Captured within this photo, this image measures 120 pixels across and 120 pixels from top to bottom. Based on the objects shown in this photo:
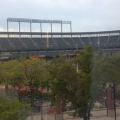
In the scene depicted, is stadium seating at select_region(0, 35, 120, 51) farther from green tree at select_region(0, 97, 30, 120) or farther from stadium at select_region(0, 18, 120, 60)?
green tree at select_region(0, 97, 30, 120)

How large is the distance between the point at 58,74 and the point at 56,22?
5764 cm

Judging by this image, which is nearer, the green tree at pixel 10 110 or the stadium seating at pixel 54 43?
the green tree at pixel 10 110

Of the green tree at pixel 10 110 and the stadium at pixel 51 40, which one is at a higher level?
the stadium at pixel 51 40

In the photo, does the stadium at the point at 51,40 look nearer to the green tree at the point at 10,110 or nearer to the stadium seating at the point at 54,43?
the stadium seating at the point at 54,43

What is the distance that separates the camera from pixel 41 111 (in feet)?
60.8

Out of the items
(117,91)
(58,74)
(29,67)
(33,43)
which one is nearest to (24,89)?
(29,67)

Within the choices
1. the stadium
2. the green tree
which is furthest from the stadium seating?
the green tree

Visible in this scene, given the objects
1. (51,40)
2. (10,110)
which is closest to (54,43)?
(51,40)

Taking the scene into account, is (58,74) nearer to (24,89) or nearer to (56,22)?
(24,89)

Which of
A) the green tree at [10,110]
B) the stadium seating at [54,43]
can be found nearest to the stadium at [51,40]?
the stadium seating at [54,43]

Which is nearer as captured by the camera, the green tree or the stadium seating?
the green tree

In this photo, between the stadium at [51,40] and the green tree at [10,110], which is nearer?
the green tree at [10,110]

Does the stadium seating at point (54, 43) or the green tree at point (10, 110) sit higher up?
the stadium seating at point (54, 43)

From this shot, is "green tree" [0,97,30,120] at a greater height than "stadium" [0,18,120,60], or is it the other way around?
"stadium" [0,18,120,60]
